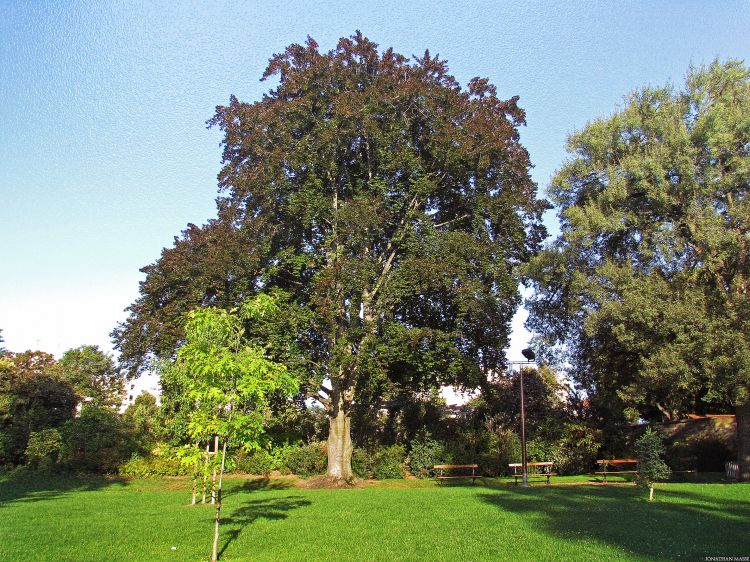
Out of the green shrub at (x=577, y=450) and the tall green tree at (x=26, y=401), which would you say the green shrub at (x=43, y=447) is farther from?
the green shrub at (x=577, y=450)

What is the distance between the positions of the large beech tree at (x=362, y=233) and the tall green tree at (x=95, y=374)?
1646 centimetres

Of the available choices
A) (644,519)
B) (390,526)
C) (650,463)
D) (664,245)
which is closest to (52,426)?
(390,526)

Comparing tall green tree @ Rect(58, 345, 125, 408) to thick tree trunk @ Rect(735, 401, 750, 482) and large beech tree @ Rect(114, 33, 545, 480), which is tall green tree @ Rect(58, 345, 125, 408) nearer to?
large beech tree @ Rect(114, 33, 545, 480)

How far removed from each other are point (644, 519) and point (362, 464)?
51.7 feet

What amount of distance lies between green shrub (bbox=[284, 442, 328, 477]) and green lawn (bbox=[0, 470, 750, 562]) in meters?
8.81

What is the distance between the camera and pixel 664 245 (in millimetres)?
21094

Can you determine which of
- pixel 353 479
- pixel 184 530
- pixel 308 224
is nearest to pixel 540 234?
pixel 308 224

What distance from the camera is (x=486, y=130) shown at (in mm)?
22734

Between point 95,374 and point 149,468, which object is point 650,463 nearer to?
point 149,468

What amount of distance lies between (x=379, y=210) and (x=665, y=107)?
12199 mm

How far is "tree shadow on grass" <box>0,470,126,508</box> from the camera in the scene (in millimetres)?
16056

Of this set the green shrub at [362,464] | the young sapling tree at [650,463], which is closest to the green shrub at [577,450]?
the green shrub at [362,464]

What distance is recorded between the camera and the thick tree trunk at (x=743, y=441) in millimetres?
20906

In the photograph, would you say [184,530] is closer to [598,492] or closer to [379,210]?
[598,492]
